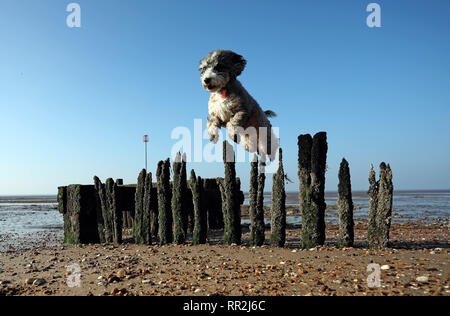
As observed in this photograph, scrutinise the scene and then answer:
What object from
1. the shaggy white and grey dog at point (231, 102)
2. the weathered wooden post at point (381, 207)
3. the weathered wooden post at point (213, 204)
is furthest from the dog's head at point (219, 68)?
the weathered wooden post at point (213, 204)

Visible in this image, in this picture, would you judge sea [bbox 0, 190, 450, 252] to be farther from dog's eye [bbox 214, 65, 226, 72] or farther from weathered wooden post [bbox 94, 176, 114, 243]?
dog's eye [bbox 214, 65, 226, 72]

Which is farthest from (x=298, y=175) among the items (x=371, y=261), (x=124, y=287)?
(x=124, y=287)

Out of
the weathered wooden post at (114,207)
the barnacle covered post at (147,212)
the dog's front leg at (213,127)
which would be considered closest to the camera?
the dog's front leg at (213,127)

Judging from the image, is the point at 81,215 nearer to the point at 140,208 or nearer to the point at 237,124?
the point at 140,208

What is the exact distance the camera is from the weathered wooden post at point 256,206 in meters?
7.43

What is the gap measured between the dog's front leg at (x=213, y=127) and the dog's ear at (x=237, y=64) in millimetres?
931

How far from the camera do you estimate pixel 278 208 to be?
7.34 metres

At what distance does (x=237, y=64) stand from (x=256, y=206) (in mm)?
3431

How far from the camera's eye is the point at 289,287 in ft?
14.9

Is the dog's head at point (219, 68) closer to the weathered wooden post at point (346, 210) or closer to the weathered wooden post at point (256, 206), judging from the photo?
the weathered wooden post at point (256, 206)

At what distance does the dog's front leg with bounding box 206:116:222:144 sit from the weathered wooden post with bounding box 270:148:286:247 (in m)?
1.82

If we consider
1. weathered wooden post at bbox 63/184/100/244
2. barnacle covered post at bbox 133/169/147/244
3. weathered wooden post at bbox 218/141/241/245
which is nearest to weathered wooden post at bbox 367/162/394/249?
weathered wooden post at bbox 218/141/241/245

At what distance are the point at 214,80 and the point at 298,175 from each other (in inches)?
124
